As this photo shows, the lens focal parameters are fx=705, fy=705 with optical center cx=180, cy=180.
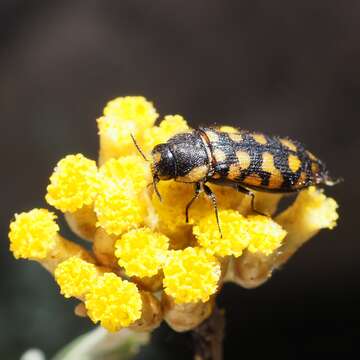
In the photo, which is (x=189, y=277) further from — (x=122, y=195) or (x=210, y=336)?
(x=210, y=336)

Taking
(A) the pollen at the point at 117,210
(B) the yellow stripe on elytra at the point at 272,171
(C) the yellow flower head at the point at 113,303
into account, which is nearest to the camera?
(C) the yellow flower head at the point at 113,303

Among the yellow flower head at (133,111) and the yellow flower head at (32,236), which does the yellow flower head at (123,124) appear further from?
the yellow flower head at (32,236)

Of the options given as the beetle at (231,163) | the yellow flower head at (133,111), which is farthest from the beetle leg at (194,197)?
the yellow flower head at (133,111)

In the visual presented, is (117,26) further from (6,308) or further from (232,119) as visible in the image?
(6,308)

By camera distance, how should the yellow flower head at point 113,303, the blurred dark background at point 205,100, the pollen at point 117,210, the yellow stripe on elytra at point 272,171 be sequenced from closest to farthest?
the yellow flower head at point 113,303, the pollen at point 117,210, the yellow stripe on elytra at point 272,171, the blurred dark background at point 205,100

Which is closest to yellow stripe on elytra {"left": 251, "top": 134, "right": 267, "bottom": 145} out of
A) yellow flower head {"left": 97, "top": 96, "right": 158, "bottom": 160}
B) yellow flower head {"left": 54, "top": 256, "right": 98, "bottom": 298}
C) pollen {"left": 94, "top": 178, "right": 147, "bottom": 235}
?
yellow flower head {"left": 97, "top": 96, "right": 158, "bottom": 160}

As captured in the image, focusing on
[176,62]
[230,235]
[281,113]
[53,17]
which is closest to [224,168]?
[230,235]
